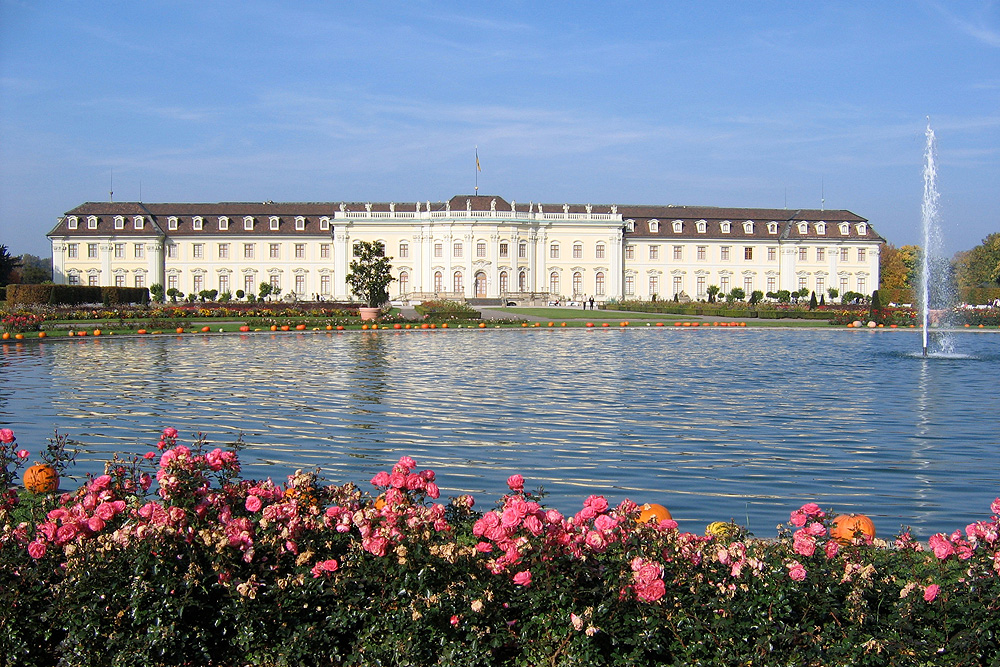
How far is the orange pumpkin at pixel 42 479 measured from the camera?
6664mm

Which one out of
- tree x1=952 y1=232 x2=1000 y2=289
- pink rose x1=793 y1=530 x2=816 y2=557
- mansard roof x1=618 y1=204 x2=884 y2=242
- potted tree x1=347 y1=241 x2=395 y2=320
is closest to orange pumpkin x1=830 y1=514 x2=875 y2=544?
pink rose x1=793 y1=530 x2=816 y2=557

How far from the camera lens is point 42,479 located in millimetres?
7445

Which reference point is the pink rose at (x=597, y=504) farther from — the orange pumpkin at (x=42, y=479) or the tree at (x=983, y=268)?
the tree at (x=983, y=268)

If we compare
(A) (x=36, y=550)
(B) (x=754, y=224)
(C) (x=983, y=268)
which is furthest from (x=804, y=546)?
(C) (x=983, y=268)

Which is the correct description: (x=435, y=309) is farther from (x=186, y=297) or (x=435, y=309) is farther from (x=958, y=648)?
(x=186, y=297)

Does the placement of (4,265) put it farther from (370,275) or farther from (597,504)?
(597,504)

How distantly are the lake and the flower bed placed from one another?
3.10 m

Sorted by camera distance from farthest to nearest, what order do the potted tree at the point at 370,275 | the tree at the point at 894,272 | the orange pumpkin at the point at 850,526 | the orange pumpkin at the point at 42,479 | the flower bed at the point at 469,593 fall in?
the tree at the point at 894,272 < the potted tree at the point at 370,275 < the orange pumpkin at the point at 42,479 < the orange pumpkin at the point at 850,526 < the flower bed at the point at 469,593

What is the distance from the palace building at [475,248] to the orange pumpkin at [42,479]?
2877 inches

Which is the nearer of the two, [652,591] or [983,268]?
[652,591]

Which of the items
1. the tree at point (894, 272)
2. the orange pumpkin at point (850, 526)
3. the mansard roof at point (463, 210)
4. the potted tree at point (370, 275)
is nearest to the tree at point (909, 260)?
the tree at point (894, 272)

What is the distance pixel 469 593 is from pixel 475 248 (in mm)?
79299

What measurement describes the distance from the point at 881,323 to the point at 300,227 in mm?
57272

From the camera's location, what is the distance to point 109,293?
5247 centimetres
